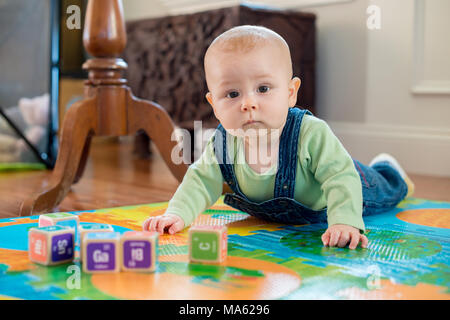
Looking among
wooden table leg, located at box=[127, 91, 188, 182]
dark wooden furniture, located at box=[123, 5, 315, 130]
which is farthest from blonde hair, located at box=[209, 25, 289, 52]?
dark wooden furniture, located at box=[123, 5, 315, 130]

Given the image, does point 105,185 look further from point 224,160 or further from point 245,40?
point 245,40

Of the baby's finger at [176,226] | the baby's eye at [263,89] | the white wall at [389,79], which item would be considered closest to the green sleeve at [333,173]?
the baby's eye at [263,89]

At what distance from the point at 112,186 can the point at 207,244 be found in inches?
35.9

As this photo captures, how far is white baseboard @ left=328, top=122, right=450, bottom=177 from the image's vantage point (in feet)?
5.96

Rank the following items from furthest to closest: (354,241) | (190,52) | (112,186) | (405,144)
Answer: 1. (190,52)
2. (405,144)
3. (112,186)
4. (354,241)

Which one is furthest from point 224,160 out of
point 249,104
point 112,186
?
point 112,186

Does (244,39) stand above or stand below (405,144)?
above

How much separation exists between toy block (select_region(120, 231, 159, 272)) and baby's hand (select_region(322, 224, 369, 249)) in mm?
293

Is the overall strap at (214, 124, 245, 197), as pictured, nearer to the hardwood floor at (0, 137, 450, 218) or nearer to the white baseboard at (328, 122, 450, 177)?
the hardwood floor at (0, 137, 450, 218)

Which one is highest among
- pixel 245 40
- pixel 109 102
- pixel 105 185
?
pixel 245 40

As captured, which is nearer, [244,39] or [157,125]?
[244,39]

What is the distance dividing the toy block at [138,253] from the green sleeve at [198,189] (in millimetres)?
260

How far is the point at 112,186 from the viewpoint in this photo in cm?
165
